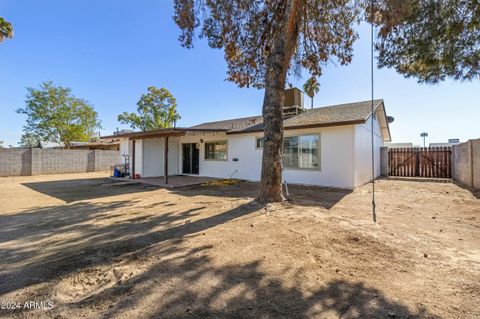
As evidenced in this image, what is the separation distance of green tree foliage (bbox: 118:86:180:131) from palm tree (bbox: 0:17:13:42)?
16.0 metres

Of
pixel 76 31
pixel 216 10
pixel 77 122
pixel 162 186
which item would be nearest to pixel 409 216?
pixel 216 10

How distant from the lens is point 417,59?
6348 mm

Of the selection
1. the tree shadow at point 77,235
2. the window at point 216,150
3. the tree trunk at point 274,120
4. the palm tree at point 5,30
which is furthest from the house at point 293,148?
the palm tree at point 5,30

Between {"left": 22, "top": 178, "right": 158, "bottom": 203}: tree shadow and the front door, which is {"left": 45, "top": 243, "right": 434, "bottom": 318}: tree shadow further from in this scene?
the front door

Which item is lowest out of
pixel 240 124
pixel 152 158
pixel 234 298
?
pixel 234 298

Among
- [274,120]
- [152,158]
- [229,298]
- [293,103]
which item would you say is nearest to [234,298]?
[229,298]

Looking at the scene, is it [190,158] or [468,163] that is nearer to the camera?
[468,163]

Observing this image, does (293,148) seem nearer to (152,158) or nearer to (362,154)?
(362,154)

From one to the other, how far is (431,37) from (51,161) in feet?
70.5

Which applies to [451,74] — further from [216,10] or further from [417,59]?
[216,10]

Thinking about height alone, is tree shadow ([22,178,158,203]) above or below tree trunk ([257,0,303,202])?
below

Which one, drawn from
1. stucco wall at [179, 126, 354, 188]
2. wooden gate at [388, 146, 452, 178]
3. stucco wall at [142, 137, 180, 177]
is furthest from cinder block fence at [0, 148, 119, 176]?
wooden gate at [388, 146, 452, 178]

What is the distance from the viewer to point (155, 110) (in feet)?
91.6

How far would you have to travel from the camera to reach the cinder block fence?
574 inches
